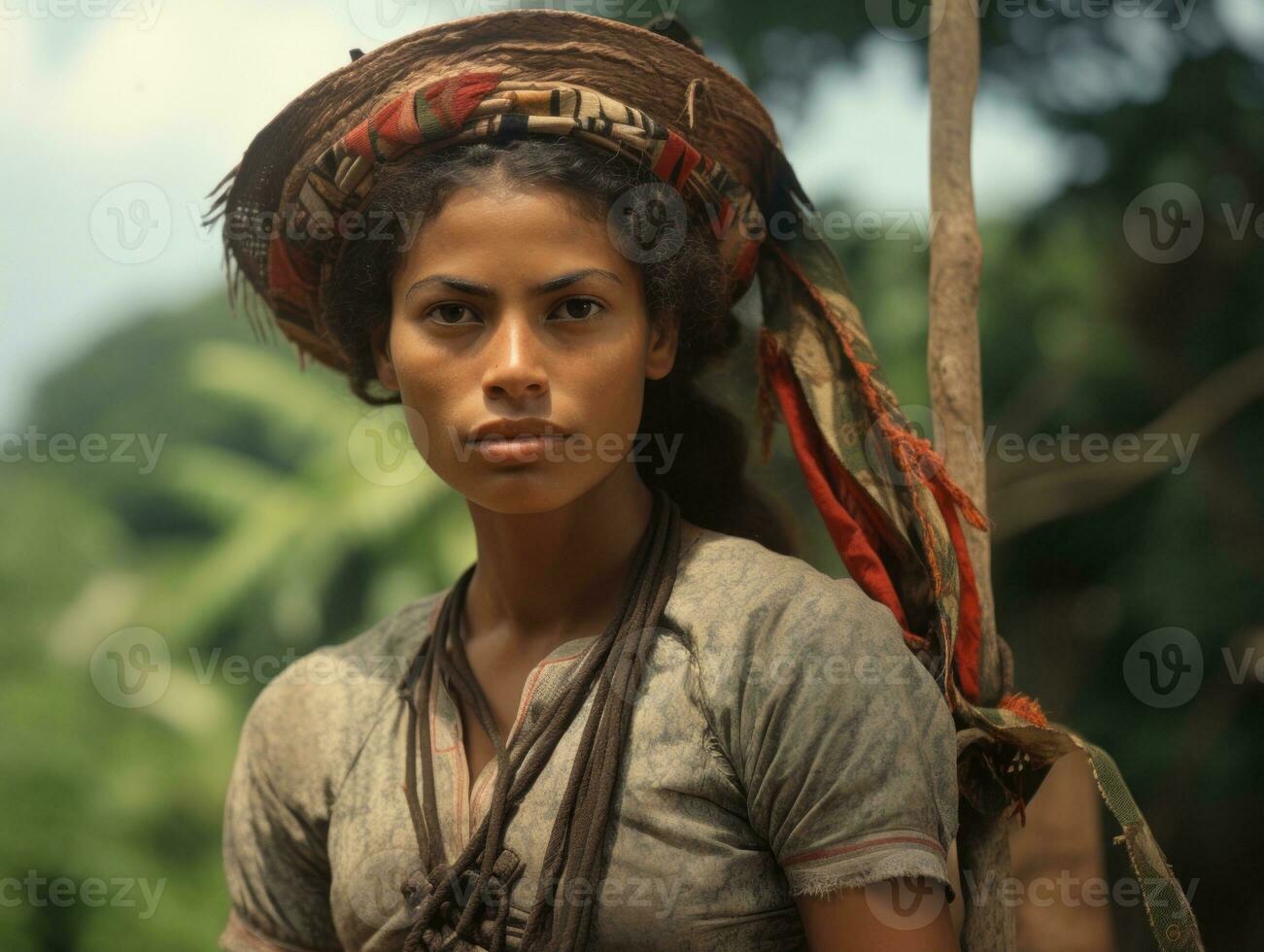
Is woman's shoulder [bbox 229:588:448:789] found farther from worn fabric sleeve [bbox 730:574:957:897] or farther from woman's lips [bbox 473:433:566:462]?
worn fabric sleeve [bbox 730:574:957:897]

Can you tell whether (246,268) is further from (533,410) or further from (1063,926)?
(1063,926)

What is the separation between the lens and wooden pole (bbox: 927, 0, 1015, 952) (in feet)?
7.98

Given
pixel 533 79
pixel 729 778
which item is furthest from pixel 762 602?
pixel 533 79

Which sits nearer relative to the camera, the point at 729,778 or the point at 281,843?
the point at 729,778

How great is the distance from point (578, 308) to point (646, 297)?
0.55 feet

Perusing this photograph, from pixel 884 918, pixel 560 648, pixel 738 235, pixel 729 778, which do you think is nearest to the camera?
pixel 884 918

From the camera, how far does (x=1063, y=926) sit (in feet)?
9.36

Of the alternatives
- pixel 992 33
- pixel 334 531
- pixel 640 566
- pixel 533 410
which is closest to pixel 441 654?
pixel 640 566

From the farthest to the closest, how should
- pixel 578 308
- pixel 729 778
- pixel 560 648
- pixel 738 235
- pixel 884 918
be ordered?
pixel 738 235, pixel 560 648, pixel 578 308, pixel 729 778, pixel 884 918

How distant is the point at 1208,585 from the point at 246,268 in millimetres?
4176

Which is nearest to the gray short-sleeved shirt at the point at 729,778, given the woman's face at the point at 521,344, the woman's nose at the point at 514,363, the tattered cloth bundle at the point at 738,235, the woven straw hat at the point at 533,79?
the tattered cloth bundle at the point at 738,235

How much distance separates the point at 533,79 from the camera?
2201 mm

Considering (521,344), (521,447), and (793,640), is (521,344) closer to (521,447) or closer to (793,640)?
(521,447)

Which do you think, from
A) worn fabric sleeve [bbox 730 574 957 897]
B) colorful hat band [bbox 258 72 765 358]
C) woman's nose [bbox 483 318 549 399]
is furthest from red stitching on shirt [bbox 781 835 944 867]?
colorful hat band [bbox 258 72 765 358]
